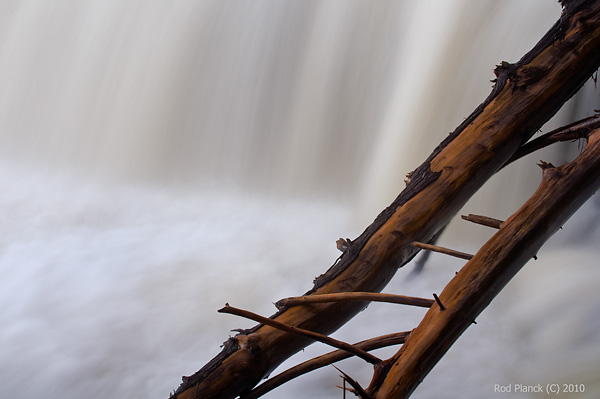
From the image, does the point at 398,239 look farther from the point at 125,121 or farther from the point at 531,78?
the point at 125,121

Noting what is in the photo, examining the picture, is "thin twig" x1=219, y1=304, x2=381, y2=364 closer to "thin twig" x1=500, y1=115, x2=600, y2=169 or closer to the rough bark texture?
the rough bark texture

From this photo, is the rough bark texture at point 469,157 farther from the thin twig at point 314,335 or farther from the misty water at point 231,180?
the misty water at point 231,180

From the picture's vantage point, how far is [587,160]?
0.34 m

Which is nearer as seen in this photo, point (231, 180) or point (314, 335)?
point (314, 335)

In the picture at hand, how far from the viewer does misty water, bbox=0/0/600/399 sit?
0.99 m

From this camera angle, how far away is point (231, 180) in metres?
1.57

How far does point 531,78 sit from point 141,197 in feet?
4.31

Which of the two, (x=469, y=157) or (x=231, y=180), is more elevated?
(x=231, y=180)

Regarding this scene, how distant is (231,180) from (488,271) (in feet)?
4.22

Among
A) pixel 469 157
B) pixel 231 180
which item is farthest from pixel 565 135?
pixel 231 180

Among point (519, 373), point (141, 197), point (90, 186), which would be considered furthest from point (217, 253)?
point (519, 373)

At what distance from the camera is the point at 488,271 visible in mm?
314

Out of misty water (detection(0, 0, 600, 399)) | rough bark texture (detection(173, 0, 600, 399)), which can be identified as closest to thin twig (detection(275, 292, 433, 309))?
rough bark texture (detection(173, 0, 600, 399))

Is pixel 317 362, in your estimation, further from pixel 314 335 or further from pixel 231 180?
pixel 231 180
